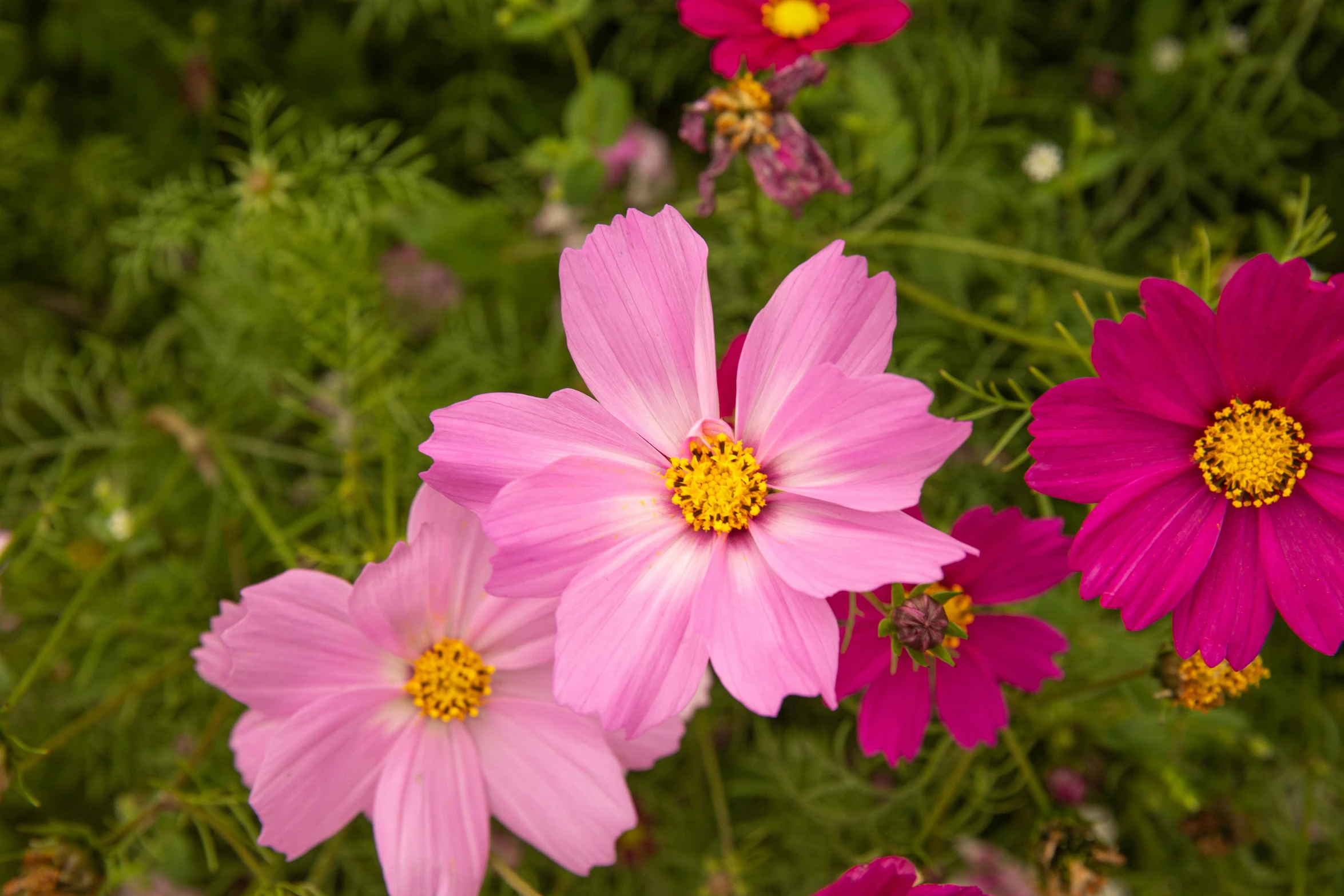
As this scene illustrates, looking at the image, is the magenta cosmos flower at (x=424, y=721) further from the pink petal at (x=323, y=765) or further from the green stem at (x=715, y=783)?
the green stem at (x=715, y=783)

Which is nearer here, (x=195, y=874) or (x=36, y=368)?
(x=195, y=874)

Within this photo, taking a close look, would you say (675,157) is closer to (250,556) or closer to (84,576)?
(250,556)

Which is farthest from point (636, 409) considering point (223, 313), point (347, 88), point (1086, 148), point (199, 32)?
point (199, 32)

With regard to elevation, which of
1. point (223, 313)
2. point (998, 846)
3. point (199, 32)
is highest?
point (199, 32)

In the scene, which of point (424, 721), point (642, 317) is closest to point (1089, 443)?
point (642, 317)

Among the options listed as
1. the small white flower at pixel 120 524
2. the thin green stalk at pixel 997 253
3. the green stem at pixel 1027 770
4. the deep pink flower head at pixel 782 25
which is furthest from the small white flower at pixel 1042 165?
the small white flower at pixel 120 524

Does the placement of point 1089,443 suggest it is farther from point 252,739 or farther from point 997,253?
point 252,739

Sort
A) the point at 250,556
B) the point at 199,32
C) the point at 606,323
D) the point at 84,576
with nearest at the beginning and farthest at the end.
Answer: the point at 606,323
the point at 84,576
the point at 250,556
the point at 199,32

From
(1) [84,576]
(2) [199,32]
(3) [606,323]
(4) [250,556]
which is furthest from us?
(2) [199,32]

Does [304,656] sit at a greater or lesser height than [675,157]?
lesser
